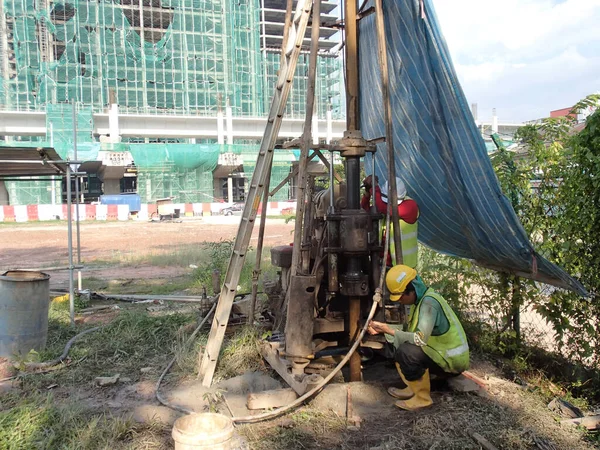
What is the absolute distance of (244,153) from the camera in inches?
1738

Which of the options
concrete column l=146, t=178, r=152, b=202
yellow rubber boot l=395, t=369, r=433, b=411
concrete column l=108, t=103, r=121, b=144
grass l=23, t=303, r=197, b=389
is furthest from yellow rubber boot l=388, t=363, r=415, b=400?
concrete column l=108, t=103, r=121, b=144

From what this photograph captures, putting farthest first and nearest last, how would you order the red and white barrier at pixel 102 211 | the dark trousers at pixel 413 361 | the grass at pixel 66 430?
the red and white barrier at pixel 102 211 < the dark trousers at pixel 413 361 < the grass at pixel 66 430

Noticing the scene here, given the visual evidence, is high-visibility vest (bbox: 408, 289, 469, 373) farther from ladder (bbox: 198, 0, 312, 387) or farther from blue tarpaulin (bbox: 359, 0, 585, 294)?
ladder (bbox: 198, 0, 312, 387)

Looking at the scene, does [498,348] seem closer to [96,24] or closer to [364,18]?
[364,18]

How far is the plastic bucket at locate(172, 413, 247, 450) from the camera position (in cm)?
296

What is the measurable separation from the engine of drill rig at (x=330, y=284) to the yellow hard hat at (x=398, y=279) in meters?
0.50

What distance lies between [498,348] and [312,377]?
8.14 feet

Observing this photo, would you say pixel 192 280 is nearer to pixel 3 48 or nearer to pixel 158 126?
pixel 158 126

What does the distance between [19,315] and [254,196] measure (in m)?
3.37

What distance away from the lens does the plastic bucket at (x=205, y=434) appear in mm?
2961

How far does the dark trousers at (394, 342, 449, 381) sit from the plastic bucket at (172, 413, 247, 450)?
167cm

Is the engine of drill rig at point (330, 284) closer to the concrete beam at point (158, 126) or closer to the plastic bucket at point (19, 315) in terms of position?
the plastic bucket at point (19, 315)

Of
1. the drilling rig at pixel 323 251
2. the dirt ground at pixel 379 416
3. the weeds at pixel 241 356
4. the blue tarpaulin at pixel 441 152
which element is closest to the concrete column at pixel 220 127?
the blue tarpaulin at pixel 441 152

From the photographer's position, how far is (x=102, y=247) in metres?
19.3
